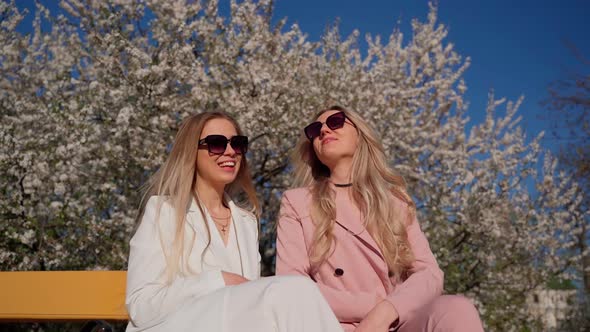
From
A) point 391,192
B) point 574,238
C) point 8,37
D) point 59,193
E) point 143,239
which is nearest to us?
point 143,239

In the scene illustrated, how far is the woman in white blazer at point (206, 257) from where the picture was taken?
1797 mm

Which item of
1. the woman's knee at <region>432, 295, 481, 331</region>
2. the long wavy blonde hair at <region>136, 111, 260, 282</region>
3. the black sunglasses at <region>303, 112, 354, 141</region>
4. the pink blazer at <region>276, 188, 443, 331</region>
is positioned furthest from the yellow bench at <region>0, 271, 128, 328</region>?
the woman's knee at <region>432, 295, 481, 331</region>

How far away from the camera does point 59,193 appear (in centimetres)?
549

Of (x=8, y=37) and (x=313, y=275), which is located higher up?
(x=8, y=37)

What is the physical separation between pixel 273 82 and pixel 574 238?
19.5ft

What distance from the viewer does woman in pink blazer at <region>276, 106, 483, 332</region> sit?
7.60 ft

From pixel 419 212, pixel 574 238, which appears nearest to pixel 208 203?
pixel 419 212

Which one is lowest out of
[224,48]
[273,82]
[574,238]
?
[574,238]

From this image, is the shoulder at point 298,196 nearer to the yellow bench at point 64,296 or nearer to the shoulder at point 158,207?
the shoulder at point 158,207

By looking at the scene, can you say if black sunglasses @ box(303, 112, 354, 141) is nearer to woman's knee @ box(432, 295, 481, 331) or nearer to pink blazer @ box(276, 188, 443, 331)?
pink blazer @ box(276, 188, 443, 331)

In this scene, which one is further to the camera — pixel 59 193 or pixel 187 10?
pixel 187 10

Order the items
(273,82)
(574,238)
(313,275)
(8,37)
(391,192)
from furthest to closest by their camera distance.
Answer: (574,238) → (8,37) → (273,82) → (391,192) → (313,275)

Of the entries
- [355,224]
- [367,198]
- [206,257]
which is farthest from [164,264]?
[367,198]

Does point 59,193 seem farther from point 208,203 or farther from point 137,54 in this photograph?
point 208,203
